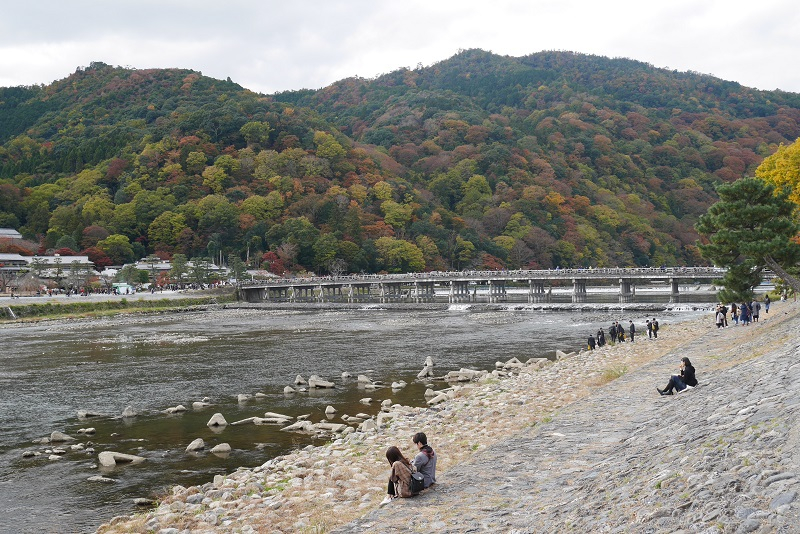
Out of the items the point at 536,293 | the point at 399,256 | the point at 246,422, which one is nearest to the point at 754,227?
the point at 246,422

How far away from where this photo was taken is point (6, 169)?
376 ft

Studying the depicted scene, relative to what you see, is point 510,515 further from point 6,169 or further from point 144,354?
point 6,169

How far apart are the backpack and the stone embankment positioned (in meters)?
0.12

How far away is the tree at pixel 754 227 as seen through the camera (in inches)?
A: 943

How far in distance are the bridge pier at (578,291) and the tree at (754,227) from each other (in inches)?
1441

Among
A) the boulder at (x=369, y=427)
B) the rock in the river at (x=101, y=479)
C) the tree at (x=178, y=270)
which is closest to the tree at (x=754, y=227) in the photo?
the boulder at (x=369, y=427)

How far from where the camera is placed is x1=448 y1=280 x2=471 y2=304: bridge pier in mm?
69562

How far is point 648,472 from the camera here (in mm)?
6137

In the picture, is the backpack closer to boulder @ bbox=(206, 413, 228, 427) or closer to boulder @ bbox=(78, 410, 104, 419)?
boulder @ bbox=(206, 413, 228, 427)

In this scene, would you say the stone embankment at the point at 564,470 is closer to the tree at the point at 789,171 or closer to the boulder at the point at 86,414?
the boulder at the point at 86,414

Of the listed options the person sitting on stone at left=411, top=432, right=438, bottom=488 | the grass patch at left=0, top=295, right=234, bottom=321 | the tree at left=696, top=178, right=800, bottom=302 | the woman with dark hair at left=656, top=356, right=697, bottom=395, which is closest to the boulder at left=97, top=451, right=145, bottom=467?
the person sitting on stone at left=411, top=432, right=438, bottom=488

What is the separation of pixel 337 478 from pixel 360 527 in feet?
8.91

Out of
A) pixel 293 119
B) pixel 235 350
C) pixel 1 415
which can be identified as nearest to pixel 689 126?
pixel 293 119

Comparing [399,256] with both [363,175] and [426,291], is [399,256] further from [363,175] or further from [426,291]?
[363,175]
